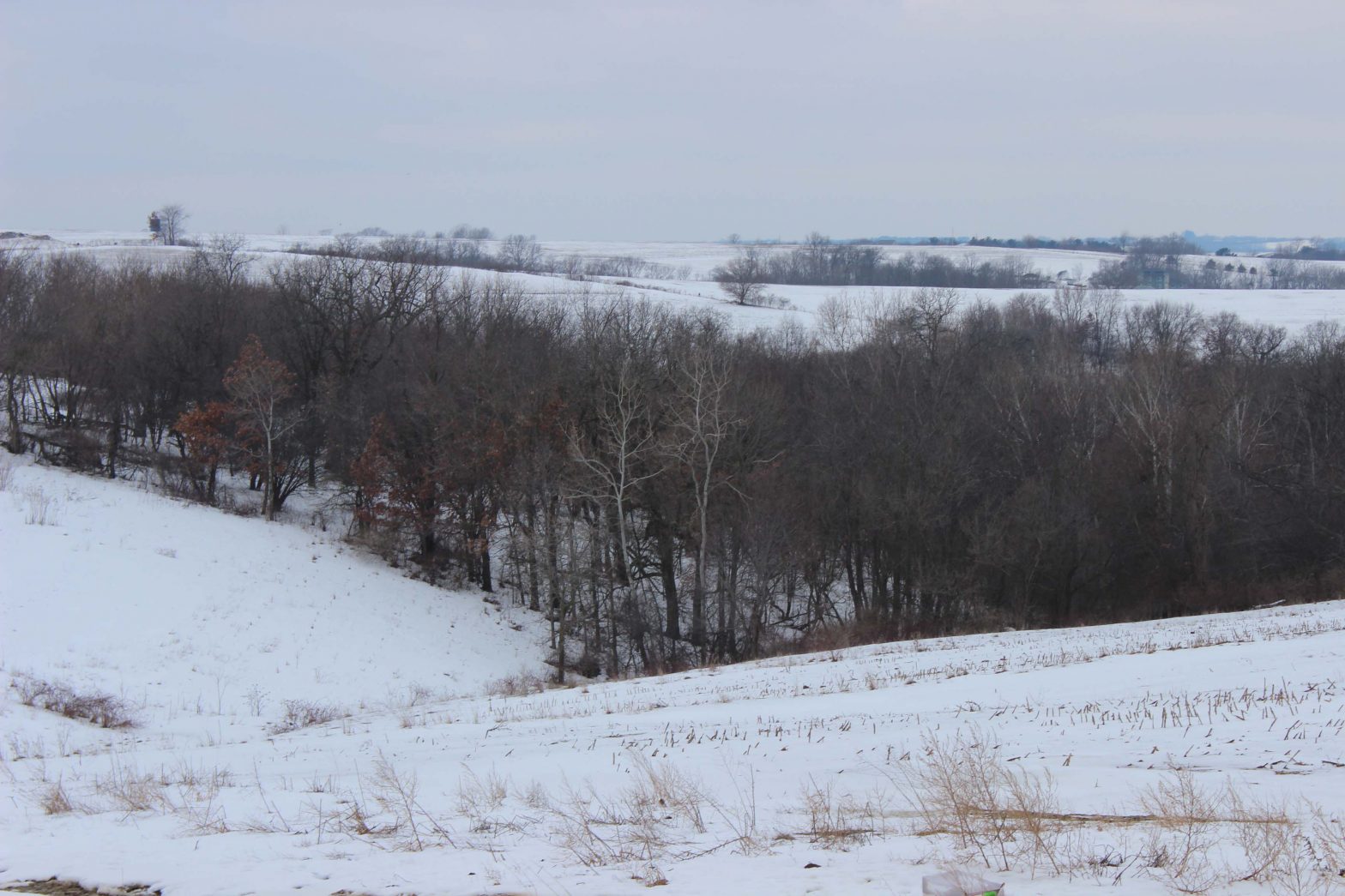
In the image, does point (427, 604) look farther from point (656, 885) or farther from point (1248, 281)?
point (1248, 281)

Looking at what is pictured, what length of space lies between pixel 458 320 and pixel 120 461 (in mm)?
16075

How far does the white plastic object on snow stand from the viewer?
466 centimetres

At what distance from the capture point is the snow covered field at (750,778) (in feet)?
18.7

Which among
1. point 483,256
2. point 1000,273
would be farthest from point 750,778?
point 1000,273

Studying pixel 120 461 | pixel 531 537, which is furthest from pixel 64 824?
pixel 120 461

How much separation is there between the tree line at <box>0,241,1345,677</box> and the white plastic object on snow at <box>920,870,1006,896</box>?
24208 mm

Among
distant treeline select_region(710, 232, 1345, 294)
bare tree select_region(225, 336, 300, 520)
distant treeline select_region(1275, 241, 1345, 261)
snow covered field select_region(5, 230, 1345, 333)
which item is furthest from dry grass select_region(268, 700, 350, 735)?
distant treeline select_region(1275, 241, 1345, 261)

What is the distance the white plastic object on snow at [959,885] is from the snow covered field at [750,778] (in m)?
0.24

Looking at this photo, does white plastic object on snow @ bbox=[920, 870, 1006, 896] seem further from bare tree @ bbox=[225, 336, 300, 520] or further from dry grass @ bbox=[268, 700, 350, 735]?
bare tree @ bbox=[225, 336, 300, 520]

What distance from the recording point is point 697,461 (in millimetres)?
34906

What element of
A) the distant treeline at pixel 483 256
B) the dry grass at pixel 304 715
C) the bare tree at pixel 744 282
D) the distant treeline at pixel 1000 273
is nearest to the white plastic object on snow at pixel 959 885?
the dry grass at pixel 304 715

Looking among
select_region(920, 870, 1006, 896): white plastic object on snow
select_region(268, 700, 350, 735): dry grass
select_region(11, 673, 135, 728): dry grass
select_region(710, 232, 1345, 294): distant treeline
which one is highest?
select_region(710, 232, 1345, 294): distant treeline

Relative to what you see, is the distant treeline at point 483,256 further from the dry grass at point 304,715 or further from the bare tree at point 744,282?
the dry grass at point 304,715

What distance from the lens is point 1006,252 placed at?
172375 mm
